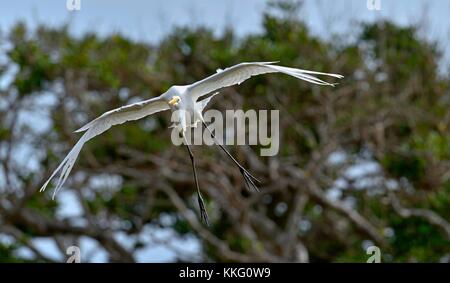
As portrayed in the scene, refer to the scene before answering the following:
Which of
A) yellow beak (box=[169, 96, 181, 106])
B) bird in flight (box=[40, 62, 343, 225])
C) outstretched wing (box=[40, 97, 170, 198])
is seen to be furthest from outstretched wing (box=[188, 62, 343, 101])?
outstretched wing (box=[40, 97, 170, 198])

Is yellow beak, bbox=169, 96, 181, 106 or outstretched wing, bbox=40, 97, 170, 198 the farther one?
outstretched wing, bbox=40, 97, 170, 198

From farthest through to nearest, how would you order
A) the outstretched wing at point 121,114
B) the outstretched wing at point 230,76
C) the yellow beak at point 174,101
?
the outstretched wing at point 121,114
the yellow beak at point 174,101
the outstretched wing at point 230,76

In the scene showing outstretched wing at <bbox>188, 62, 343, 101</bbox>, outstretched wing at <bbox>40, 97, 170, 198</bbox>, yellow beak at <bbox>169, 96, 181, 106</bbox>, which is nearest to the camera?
outstretched wing at <bbox>188, 62, 343, 101</bbox>

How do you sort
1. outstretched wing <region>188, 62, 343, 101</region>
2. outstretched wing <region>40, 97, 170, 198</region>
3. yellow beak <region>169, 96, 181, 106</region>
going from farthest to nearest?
outstretched wing <region>40, 97, 170, 198</region> < yellow beak <region>169, 96, 181, 106</region> < outstretched wing <region>188, 62, 343, 101</region>

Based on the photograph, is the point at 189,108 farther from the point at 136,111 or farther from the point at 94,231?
the point at 94,231

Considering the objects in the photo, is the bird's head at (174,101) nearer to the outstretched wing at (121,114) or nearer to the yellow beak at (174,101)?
the yellow beak at (174,101)

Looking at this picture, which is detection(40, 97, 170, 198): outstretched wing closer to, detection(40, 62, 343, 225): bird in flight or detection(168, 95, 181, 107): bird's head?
detection(40, 62, 343, 225): bird in flight

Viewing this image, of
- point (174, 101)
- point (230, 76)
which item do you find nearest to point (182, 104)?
point (174, 101)

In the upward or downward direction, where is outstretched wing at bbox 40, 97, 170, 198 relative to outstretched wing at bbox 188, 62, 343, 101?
downward

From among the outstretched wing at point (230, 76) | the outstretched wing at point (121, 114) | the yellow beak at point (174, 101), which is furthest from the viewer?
the outstretched wing at point (121, 114)

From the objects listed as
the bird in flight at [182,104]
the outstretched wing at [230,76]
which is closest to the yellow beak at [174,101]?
the bird in flight at [182,104]

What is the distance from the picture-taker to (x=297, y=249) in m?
14.1

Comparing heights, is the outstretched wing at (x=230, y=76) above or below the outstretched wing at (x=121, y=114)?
above
